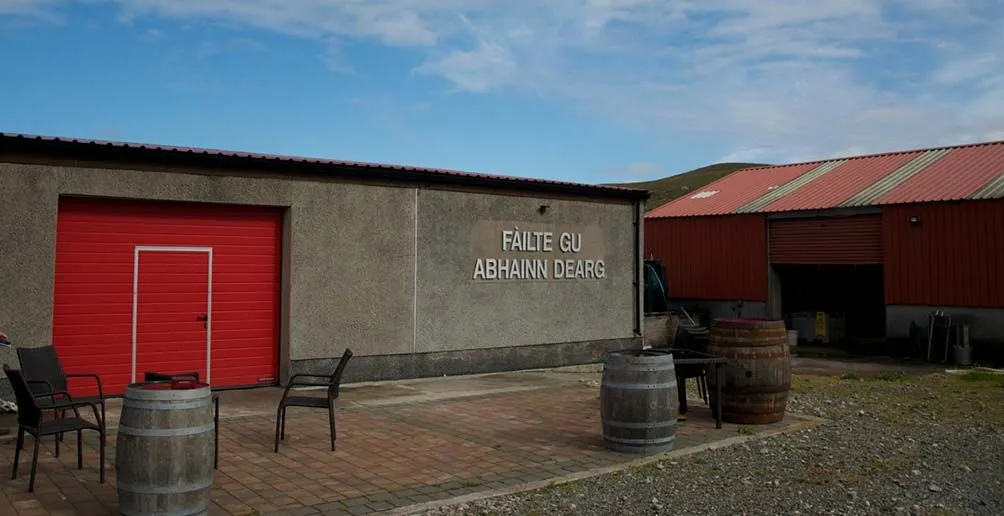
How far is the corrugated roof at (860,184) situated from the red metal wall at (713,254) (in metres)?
0.37

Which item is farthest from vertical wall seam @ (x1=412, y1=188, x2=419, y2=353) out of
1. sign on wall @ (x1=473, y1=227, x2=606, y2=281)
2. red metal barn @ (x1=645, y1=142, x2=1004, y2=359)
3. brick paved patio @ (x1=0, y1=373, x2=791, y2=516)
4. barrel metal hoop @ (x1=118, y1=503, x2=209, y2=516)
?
red metal barn @ (x1=645, y1=142, x2=1004, y2=359)

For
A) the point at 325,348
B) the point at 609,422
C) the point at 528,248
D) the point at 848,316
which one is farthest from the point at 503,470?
the point at 848,316

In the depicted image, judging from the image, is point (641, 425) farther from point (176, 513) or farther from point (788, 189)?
point (788, 189)

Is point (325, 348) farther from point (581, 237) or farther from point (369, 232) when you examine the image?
point (581, 237)

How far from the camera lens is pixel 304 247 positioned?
35.8ft

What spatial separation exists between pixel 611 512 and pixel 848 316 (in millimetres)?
Answer: 22543

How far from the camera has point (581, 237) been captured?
14.1m

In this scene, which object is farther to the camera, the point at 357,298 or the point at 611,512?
the point at 357,298

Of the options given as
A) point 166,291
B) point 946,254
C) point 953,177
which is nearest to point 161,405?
point 166,291

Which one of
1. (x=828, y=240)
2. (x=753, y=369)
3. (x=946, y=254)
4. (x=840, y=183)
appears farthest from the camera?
(x=840, y=183)

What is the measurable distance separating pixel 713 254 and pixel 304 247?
16.4 meters

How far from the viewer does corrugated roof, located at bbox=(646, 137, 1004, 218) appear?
65.5 ft

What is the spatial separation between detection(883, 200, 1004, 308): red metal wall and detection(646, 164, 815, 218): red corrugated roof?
5.31 m

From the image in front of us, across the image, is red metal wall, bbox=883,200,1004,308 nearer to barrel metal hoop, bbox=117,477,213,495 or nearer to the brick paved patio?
the brick paved patio
